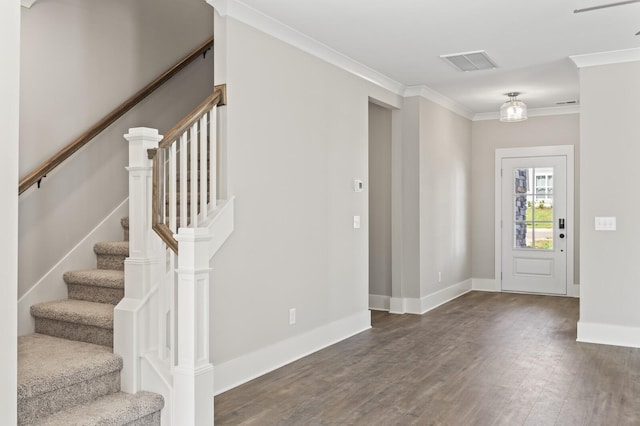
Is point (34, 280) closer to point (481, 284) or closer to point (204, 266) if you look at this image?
point (204, 266)

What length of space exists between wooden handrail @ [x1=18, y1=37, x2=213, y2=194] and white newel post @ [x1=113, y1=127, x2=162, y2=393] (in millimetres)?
876

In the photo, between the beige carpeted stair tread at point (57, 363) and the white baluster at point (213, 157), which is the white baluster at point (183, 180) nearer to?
the white baluster at point (213, 157)

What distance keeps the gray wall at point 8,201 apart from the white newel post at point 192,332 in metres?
0.80

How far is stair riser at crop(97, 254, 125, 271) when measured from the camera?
13.7 feet

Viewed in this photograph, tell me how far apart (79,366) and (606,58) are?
16.6 feet

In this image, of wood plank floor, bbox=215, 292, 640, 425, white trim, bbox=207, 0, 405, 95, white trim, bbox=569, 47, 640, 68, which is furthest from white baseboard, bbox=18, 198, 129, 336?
white trim, bbox=569, 47, 640, 68

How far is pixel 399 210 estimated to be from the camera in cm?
664

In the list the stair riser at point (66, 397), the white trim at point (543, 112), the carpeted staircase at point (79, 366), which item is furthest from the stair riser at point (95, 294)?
the white trim at point (543, 112)

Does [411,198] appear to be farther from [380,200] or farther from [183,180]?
[183,180]

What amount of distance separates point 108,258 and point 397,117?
3797mm

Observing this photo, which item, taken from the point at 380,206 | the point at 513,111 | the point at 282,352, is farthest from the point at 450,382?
the point at 513,111

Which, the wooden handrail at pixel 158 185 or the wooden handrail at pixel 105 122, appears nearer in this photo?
the wooden handrail at pixel 158 185

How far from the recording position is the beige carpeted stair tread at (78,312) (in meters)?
3.41

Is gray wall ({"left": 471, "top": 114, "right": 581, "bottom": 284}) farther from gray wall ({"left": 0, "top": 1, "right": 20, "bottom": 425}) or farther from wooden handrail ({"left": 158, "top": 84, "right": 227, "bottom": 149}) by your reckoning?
gray wall ({"left": 0, "top": 1, "right": 20, "bottom": 425})
